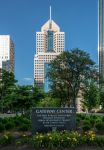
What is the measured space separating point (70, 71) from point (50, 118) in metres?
34.3

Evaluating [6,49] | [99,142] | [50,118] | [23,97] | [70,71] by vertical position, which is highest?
[6,49]

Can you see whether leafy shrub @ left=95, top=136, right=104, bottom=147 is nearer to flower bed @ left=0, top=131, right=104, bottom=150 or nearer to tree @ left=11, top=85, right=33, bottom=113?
flower bed @ left=0, top=131, right=104, bottom=150

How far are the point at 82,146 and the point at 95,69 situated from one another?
119 ft

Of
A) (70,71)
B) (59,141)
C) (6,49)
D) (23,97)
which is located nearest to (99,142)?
(59,141)

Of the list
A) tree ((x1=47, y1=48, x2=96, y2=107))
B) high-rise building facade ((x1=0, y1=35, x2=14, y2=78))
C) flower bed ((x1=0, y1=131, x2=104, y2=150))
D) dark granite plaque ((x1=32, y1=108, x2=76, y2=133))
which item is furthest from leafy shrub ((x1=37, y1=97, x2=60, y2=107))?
high-rise building facade ((x1=0, y1=35, x2=14, y2=78))

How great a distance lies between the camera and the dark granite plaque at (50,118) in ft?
60.3

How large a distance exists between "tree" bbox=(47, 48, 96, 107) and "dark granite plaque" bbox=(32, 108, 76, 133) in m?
32.3

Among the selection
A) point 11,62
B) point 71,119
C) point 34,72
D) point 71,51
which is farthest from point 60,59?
point 34,72

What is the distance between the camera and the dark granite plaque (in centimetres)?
1839

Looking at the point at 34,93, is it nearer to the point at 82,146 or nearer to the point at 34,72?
the point at 82,146

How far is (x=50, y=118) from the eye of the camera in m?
18.5

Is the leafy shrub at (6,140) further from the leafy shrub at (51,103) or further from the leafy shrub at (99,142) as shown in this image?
the leafy shrub at (51,103)

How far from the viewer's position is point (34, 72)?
629 ft

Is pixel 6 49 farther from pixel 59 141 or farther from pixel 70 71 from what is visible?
pixel 59 141
